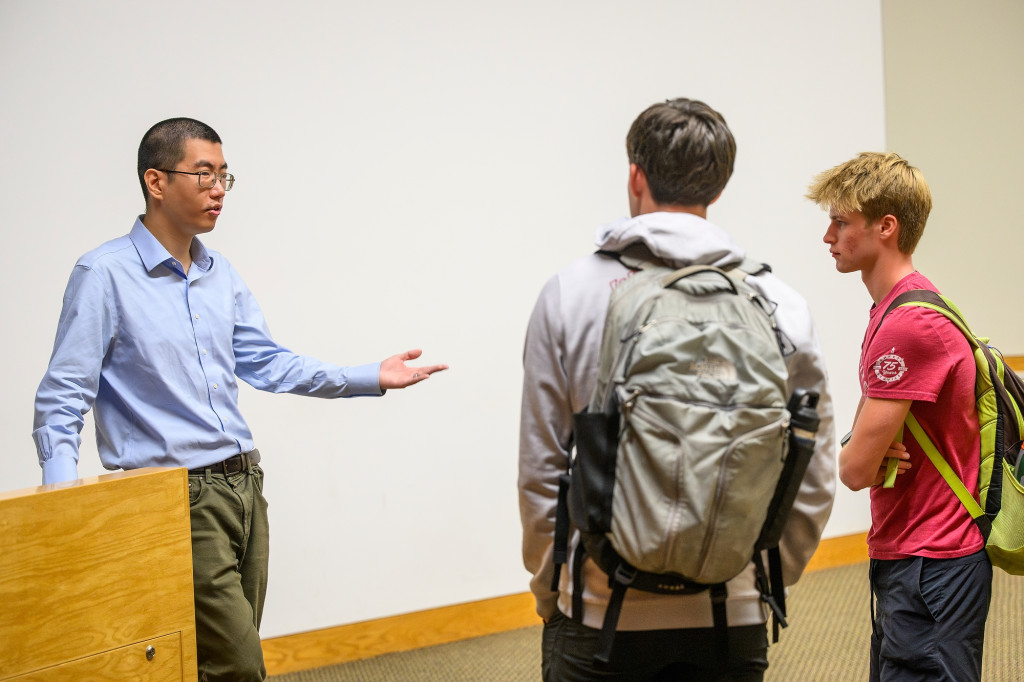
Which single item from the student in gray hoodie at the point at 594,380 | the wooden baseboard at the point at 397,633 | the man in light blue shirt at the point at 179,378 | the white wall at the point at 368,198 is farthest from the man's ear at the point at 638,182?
Result: the wooden baseboard at the point at 397,633

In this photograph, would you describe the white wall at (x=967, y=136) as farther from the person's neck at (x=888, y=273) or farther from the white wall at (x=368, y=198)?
the person's neck at (x=888, y=273)

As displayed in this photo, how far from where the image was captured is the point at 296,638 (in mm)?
3006

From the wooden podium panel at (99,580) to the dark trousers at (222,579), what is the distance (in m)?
0.28

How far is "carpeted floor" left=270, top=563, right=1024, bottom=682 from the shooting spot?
2.91 meters

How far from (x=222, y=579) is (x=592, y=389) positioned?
105 cm

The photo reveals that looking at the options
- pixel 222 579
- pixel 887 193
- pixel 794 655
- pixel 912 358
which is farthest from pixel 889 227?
pixel 794 655

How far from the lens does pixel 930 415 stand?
1629 millimetres

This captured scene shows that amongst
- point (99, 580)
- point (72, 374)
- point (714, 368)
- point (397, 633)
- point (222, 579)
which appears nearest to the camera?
point (714, 368)

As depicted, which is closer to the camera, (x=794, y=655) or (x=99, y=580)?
(x=99, y=580)

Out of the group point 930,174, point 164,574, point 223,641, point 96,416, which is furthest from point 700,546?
point 930,174

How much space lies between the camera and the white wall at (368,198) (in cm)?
266

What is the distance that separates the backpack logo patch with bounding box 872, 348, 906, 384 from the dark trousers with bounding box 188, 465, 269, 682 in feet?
4.60

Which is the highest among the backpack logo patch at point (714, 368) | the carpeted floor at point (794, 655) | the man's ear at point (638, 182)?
the man's ear at point (638, 182)

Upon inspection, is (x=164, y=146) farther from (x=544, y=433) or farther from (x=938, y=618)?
(x=938, y=618)
